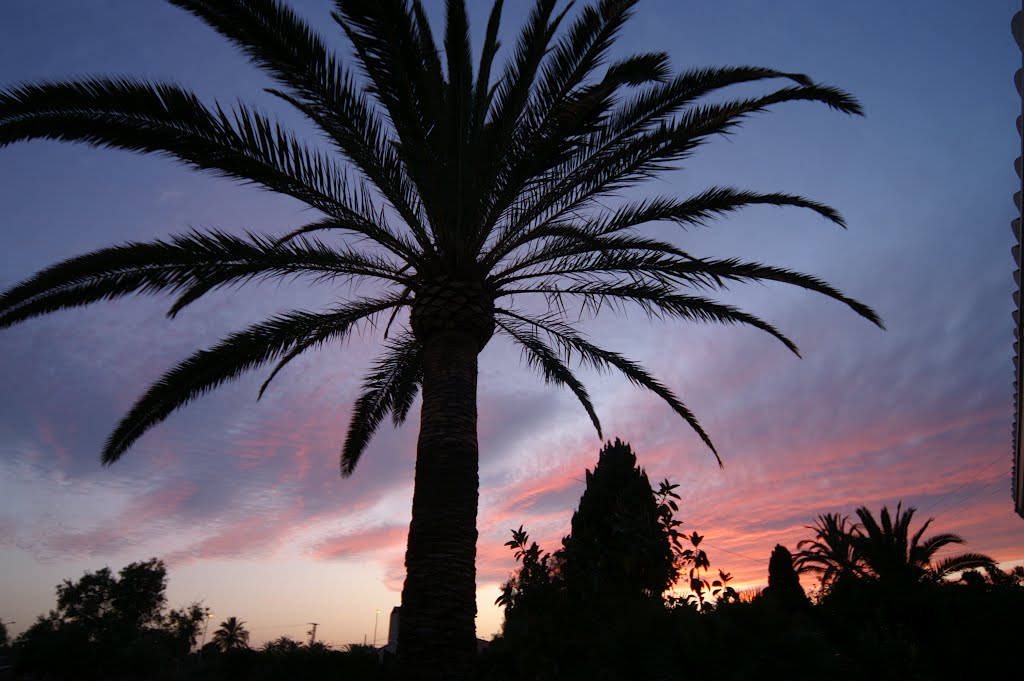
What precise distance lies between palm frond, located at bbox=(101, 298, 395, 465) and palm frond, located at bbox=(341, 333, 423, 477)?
2.18 meters

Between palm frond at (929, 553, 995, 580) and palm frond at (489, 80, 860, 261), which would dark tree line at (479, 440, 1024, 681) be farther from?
palm frond at (929, 553, 995, 580)

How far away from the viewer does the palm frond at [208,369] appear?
833 centimetres

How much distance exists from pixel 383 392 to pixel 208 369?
327cm

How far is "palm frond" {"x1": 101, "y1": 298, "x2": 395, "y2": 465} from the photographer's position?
27.3 ft

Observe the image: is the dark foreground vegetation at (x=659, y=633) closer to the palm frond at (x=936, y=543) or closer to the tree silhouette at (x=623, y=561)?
the tree silhouette at (x=623, y=561)

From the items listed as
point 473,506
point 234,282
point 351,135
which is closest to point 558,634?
point 473,506

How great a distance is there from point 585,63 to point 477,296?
10.0 feet

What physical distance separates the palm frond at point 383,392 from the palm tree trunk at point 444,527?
3331mm

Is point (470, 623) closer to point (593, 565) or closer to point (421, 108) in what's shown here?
point (593, 565)

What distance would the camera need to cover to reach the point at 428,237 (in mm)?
7879

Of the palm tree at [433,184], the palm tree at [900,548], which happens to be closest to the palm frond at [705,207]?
the palm tree at [433,184]

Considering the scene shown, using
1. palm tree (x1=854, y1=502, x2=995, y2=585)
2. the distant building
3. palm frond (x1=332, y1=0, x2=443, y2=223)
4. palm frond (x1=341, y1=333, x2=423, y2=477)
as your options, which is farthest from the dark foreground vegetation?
palm tree (x1=854, y1=502, x2=995, y2=585)

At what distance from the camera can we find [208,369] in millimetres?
8383

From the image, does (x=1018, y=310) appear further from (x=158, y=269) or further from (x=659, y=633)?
(x=158, y=269)
